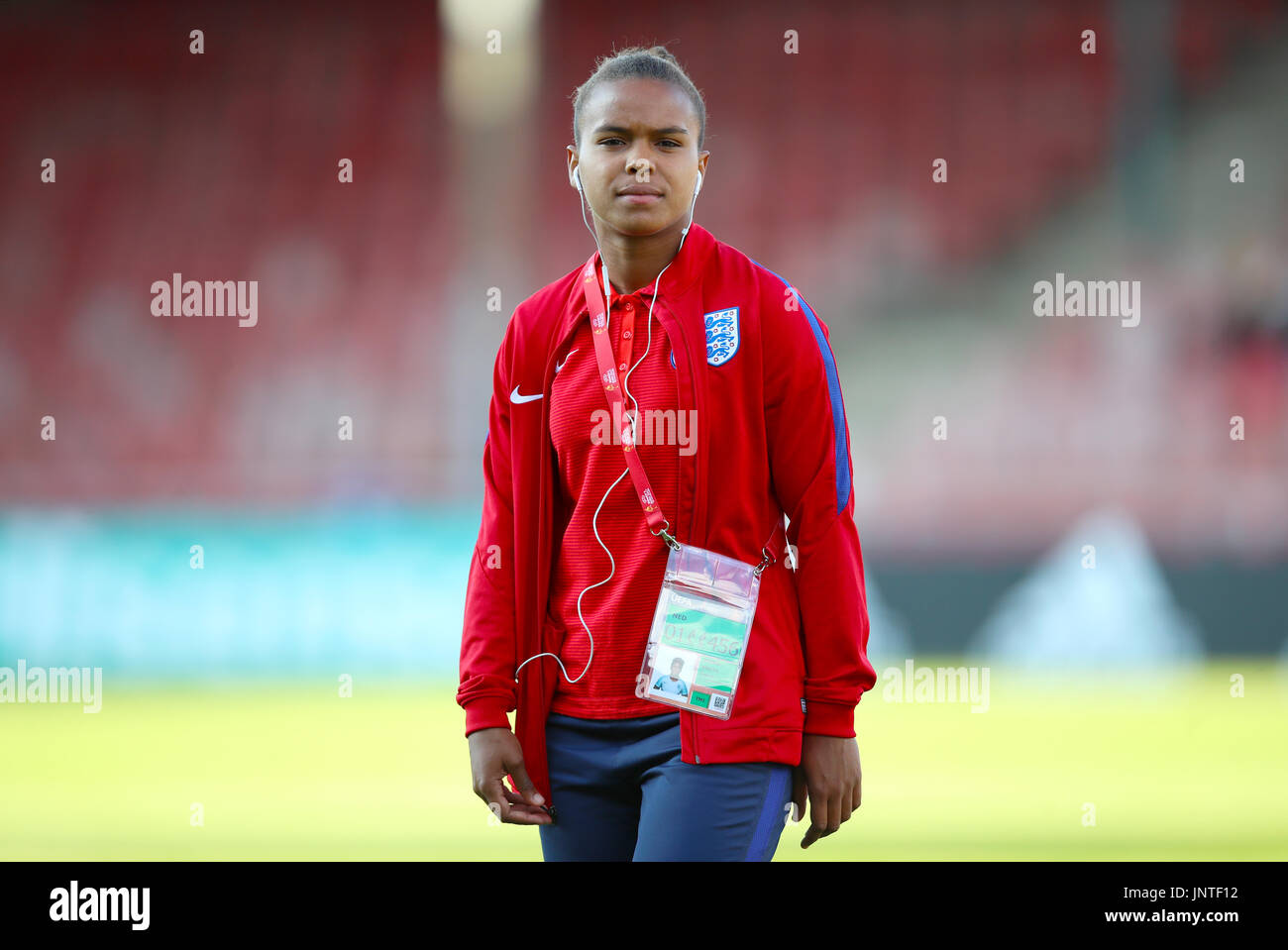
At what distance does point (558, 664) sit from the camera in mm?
1655

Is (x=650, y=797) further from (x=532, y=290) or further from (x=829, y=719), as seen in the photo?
(x=532, y=290)

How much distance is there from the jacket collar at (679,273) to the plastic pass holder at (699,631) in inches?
13.5

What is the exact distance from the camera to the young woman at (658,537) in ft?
5.13

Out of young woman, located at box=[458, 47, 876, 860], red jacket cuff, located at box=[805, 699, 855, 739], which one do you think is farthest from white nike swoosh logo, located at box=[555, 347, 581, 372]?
red jacket cuff, located at box=[805, 699, 855, 739]

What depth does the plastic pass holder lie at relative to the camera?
61.0 inches

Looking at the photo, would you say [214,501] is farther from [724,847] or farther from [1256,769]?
[724,847]

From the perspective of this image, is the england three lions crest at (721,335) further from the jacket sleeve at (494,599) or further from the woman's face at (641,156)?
the jacket sleeve at (494,599)

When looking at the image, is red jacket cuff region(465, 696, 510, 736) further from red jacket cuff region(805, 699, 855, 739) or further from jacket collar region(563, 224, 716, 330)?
jacket collar region(563, 224, 716, 330)

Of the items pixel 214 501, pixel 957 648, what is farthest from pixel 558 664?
pixel 214 501

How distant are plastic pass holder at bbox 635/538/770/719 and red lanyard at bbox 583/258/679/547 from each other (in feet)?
0.13

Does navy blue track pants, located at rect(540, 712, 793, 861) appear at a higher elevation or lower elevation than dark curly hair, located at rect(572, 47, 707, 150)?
lower

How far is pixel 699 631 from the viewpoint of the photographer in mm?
1557

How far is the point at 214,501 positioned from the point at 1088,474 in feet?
18.8

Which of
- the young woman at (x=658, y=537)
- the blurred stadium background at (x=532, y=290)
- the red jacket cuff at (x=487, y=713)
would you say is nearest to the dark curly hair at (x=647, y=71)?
the young woman at (x=658, y=537)
